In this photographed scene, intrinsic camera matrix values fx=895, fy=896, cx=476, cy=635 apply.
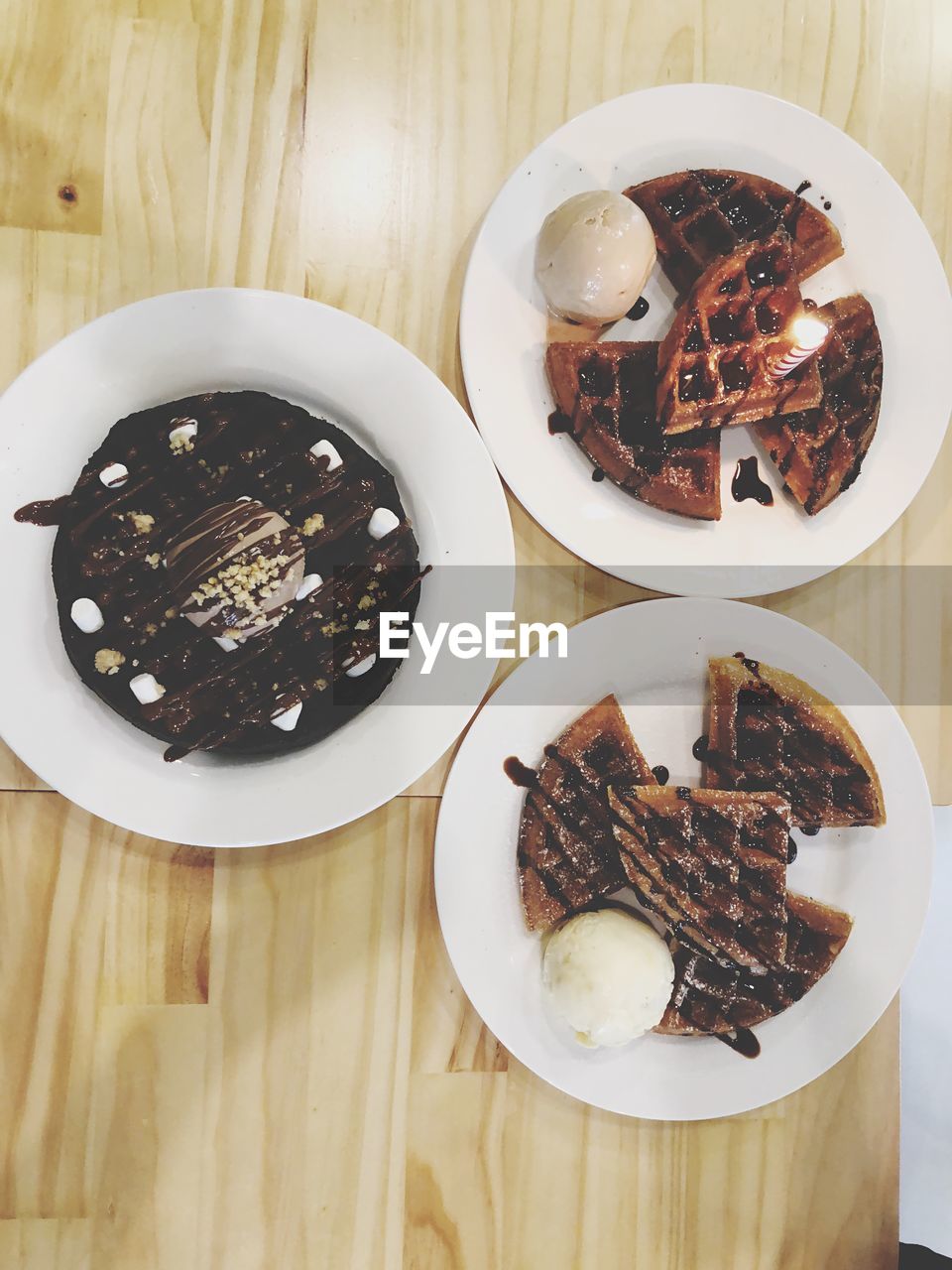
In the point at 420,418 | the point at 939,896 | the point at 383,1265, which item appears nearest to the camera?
the point at 420,418

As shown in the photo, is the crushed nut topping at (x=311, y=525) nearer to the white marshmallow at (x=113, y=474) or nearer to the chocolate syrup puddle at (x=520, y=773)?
the white marshmallow at (x=113, y=474)

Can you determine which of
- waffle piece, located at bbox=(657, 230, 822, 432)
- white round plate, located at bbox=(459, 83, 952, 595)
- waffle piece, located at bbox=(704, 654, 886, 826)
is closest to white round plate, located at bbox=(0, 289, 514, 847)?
white round plate, located at bbox=(459, 83, 952, 595)

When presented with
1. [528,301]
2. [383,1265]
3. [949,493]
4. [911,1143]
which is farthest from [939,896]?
[528,301]

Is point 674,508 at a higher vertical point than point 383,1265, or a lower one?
higher

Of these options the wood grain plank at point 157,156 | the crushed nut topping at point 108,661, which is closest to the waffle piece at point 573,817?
the crushed nut topping at point 108,661

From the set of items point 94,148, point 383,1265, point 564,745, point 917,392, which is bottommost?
point 383,1265

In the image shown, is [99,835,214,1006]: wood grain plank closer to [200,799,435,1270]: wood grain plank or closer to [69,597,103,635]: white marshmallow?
[200,799,435,1270]: wood grain plank

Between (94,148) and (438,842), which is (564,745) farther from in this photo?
(94,148)
